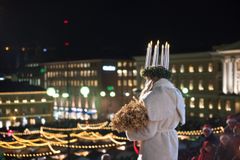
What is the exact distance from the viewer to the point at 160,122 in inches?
219

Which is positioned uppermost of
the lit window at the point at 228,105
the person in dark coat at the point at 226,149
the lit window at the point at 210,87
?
the lit window at the point at 210,87

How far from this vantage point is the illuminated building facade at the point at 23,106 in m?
78.8

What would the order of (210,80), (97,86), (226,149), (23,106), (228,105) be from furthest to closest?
(97,86) < (23,106) < (210,80) < (228,105) < (226,149)

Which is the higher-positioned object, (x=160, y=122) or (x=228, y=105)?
(x=160, y=122)

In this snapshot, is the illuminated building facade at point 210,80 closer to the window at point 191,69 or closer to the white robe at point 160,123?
the window at point 191,69

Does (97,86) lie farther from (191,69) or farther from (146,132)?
(146,132)

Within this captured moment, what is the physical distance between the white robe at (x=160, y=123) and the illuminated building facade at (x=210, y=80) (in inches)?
2522

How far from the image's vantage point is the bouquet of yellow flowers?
5.43 metres

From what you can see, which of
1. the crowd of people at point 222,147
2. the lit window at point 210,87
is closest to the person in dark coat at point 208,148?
the crowd of people at point 222,147

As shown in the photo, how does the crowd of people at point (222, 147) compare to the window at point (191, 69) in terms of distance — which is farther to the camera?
the window at point (191, 69)

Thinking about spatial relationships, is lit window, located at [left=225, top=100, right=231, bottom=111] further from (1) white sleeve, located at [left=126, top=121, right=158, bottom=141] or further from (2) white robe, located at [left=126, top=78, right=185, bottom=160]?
(1) white sleeve, located at [left=126, top=121, right=158, bottom=141]

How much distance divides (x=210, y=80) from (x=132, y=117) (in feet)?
233

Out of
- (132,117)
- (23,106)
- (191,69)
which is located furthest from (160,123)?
(23,106)

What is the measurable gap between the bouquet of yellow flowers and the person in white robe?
72mm
